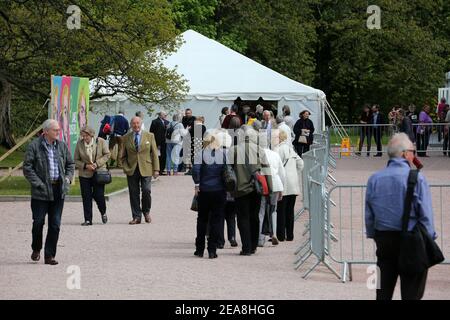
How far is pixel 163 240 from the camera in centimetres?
1867

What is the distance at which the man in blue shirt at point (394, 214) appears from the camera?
1038 centimetres

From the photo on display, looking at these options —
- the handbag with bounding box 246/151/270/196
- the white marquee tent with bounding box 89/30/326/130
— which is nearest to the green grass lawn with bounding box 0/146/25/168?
the white marquee tent with bounding box 89/30/326/130

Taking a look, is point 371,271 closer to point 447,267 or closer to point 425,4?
point 447,267

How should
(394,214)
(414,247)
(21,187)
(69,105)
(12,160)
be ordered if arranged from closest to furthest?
(414,247) < (394,214) < (69,105) < (21,187) < (12,160)

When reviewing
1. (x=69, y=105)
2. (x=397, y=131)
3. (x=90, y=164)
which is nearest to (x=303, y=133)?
(x=397, y=131)

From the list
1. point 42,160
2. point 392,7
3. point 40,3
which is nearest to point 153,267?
point 42,160

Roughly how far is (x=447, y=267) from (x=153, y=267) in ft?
11.5

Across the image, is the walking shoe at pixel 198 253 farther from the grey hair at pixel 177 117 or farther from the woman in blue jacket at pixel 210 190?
the grey hair at pixel 177 117

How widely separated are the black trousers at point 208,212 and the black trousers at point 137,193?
4.71 m

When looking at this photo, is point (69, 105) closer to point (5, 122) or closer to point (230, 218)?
point (230, 218)

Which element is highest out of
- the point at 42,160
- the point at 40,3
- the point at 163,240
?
the point at 40,3

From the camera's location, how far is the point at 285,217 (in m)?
18.8

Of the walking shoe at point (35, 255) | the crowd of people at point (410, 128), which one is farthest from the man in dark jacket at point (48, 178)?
the crowd of people at point (410, 128)

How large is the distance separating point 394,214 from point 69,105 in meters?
17.8
